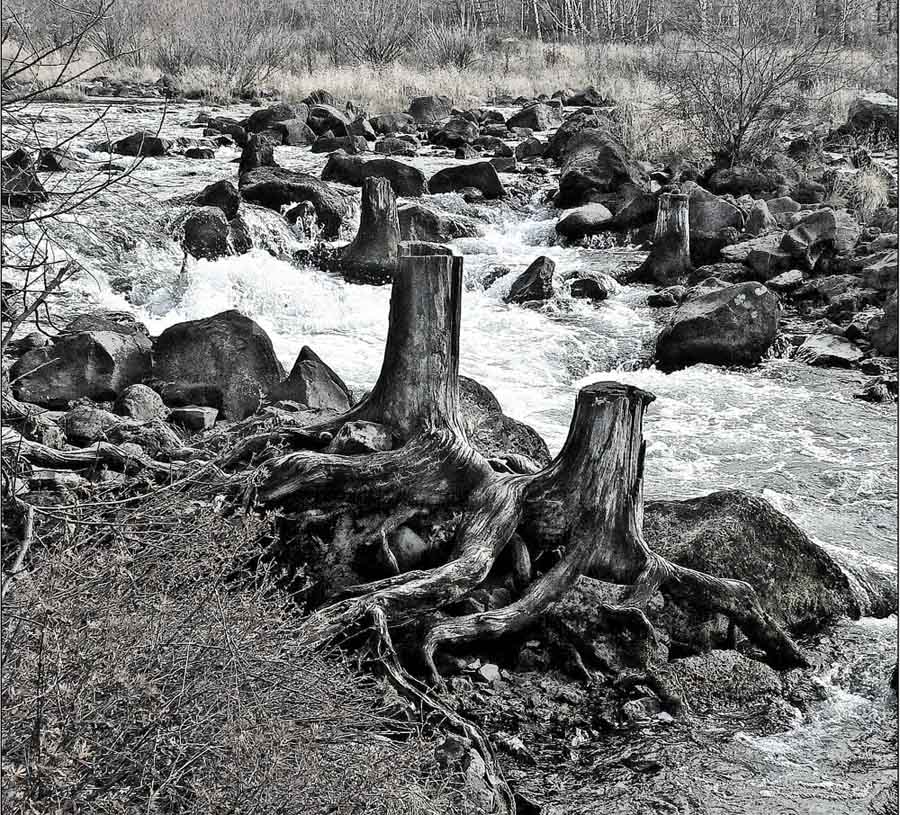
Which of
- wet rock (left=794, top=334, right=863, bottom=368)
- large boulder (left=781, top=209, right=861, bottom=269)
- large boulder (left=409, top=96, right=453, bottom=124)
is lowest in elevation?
wet rock (left=794, top=334, right=863, bottom=368)

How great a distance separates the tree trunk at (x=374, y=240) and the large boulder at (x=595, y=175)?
4324mm

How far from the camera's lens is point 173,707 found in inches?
120

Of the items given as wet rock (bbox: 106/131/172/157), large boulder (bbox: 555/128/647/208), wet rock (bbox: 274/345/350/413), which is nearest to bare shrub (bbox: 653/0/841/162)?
large boulder (bbox: 555/128/647/208)

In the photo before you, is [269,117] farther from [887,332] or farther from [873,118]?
[887,332]

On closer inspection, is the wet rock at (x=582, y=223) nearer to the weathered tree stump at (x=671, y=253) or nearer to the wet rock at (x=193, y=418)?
the weathered tree stump at (x=671, y=253)

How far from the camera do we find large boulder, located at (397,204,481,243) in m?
13.5

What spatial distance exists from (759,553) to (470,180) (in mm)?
11354

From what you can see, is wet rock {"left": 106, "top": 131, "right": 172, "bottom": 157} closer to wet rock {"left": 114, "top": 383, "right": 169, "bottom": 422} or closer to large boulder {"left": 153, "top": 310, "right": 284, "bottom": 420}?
large boulder {"left": 153, "top": 310, "right": 284, "bottom": 420}

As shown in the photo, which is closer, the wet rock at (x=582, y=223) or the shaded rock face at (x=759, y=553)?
the shaded rock face at (x=759, y=553)

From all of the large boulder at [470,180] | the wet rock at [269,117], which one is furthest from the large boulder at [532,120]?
the large boulder at [470,180]

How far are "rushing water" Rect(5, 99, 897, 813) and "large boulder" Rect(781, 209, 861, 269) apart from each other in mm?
1950

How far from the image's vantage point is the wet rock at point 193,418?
23.2 feet

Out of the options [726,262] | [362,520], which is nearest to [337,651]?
[362,520]

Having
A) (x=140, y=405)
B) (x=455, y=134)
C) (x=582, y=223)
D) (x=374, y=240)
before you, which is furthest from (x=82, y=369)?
(x=455, y=134)
